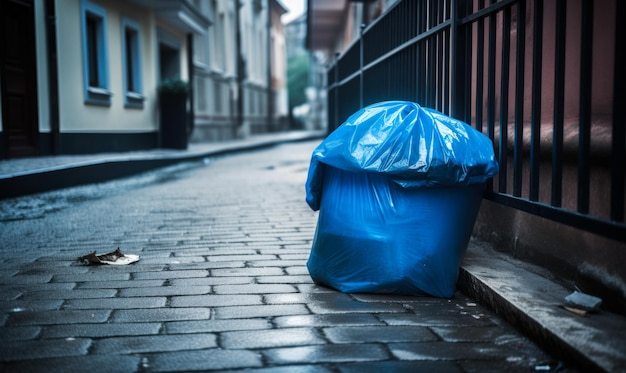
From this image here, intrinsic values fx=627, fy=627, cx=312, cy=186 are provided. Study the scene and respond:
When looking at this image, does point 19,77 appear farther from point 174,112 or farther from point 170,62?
point 170,62

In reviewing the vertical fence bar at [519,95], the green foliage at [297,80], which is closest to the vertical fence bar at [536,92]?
the vertical fence bar at [519,95]

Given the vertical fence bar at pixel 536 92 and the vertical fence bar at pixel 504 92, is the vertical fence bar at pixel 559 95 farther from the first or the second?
the vertical fence bar at pixel 504 92

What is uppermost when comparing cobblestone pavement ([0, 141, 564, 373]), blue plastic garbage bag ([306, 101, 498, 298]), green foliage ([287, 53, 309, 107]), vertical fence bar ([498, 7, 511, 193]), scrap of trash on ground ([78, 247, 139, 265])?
green foliage ([287, 53, 309, 107])

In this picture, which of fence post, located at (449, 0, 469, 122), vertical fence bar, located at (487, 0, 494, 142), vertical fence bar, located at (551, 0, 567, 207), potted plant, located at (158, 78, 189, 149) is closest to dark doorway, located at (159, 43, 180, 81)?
potted plant, located at (158, 78, 189, 149)

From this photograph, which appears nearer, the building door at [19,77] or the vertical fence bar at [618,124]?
the vertical fence bar at [618,124]

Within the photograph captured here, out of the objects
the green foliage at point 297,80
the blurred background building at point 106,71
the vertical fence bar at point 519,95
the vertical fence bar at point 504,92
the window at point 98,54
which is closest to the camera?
the vertical fence bar at point 519,95

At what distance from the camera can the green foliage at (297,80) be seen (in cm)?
5662

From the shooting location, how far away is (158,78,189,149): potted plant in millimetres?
14672

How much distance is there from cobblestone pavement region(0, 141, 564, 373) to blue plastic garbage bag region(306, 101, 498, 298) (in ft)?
0.49

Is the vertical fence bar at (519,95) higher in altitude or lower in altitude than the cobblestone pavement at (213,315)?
higher

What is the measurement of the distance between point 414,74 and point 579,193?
213 cm

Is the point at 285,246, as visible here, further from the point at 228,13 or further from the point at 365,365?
the point at 228,13

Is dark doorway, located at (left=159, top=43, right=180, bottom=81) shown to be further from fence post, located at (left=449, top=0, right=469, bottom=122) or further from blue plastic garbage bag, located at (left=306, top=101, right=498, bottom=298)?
blue plastic garbage bag, located at (left=306, top=101, right=498, bottom=298)

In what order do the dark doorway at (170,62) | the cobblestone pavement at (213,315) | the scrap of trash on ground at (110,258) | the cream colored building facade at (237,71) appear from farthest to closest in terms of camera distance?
the cream colored building facade at (237,71) < the dark doorway at (170,62) < the scrap of trash on ground at (110,258) < the cobblestone pavement at (213,315)
